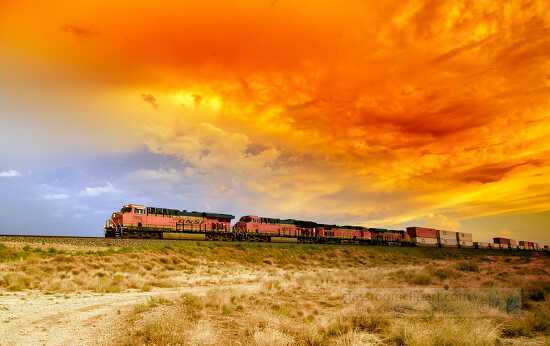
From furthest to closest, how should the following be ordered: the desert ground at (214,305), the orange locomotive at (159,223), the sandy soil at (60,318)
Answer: the orange locomotive at (159,223) → the sandy soil at (60,318) → the desert ground at (214,305)

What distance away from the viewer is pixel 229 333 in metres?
11.1

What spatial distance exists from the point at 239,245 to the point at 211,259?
23.3 ft

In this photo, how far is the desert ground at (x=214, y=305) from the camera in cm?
1020

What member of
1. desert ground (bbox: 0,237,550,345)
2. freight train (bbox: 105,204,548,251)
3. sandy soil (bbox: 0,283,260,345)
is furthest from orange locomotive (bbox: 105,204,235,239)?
sandy soil (bbox: 0,283,260,345)

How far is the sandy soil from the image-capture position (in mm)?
10539

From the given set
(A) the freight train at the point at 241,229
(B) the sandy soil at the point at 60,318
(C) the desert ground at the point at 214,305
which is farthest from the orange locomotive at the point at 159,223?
(B) the sandy soil at the point at 60,318

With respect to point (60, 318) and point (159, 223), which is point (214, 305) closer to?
point (60, 318)

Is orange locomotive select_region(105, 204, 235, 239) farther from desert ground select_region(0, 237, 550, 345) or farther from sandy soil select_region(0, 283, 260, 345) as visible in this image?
sandy soil select_region(0, 283, 260, 345)

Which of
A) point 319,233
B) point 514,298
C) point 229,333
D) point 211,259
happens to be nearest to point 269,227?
point 319,233

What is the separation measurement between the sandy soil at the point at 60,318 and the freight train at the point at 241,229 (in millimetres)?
20437

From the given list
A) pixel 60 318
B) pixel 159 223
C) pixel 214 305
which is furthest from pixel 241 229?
pixel 60 318

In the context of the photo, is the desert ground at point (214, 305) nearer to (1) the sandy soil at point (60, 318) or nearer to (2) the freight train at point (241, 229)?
(1) the sandy soil at point (60, 318)

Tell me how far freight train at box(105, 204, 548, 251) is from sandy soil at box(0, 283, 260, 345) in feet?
67.1

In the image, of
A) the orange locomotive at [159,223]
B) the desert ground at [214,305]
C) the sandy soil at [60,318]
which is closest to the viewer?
the desert ground at [214,305]
